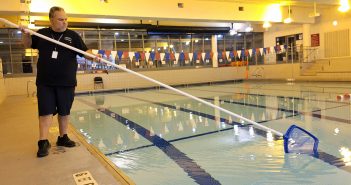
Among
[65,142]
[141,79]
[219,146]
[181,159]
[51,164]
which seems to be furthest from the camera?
[141,79]

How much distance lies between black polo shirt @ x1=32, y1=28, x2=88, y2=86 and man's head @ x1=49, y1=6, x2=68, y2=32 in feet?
0.18

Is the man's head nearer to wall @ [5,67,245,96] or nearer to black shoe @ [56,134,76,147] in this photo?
black shoe @ [56,134,76,147]

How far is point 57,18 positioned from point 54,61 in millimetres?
357

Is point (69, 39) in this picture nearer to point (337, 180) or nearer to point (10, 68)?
point (337, 180)

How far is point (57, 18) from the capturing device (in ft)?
7.88

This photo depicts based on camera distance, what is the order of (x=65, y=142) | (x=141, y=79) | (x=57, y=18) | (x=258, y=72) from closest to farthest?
1. (x=57, y=18)
2. (x=65, y=142)
3. (x=141, y=79)
4. (x=258, y=72)

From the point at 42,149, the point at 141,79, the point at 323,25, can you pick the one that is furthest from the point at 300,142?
the point at 323,25

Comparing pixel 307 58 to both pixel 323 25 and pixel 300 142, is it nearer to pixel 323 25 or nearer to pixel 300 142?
pixel 323 25

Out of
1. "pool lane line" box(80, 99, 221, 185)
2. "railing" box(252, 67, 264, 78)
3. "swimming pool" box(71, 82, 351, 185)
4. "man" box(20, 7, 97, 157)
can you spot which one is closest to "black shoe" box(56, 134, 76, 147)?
"man" box(20, 7, 97, 157)

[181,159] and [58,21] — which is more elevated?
[58,21]

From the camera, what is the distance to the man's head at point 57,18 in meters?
2.39

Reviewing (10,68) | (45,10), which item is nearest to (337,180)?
(45,10)

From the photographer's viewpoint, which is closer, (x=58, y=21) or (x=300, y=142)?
(x=58, y=21)

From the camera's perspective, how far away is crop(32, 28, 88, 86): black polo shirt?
7.89 feet
